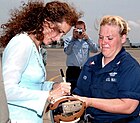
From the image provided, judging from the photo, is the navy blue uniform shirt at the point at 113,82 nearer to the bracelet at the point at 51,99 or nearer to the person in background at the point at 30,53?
the person in background at the point at 30,53

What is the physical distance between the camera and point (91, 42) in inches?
331

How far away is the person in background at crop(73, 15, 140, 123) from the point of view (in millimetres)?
3166

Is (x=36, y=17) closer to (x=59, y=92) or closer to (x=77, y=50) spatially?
(x=59, y=92)

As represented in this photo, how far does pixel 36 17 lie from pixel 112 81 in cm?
89

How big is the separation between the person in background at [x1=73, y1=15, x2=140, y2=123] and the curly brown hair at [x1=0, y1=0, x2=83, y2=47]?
15.1 inches

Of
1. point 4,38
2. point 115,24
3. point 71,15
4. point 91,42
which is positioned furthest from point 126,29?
point 91,42

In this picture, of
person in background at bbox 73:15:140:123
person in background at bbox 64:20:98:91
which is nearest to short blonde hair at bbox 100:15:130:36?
person in background at bbox 73:15:140:123

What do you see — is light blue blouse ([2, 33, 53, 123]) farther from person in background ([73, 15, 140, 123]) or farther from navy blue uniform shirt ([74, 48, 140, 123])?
navy blue uniform shirt ([74, 48, 140, 123])

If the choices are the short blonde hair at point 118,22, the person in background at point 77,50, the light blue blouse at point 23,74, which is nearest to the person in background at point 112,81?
the short blonde hair at point 118,22

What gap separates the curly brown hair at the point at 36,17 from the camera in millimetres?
3080

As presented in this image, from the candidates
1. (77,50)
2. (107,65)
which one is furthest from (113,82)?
(77,50)

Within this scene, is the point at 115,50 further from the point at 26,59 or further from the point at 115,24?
the point at 26,59

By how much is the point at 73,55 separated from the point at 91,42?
550 mm

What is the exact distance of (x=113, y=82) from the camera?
3199 mm
